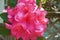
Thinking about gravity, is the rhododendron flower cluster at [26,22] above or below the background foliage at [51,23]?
above

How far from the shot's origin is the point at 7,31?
106cm

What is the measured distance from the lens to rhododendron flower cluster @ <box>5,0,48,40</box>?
2.91ft

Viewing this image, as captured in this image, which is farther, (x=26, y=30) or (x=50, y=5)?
(x=50, y=5)

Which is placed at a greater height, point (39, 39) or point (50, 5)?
point (39, 39)

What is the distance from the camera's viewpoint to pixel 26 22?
89 cm

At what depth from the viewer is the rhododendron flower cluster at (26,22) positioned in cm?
89

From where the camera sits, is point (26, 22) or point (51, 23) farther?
point (51, 23)

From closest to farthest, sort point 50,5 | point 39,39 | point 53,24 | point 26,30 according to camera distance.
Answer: point 26,30, point 39,39, point 53,24, point 50,5

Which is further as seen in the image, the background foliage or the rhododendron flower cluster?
the background foliage

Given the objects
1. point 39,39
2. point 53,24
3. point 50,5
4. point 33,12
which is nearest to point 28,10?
point 33,12

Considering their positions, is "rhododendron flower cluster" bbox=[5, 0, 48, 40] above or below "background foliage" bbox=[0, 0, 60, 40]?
above

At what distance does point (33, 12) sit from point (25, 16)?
0.05m

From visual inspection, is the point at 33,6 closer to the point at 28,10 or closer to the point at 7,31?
the point at 28,10

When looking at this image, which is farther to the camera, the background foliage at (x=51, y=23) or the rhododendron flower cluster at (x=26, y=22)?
the background foliage at (x=51, y=23)
